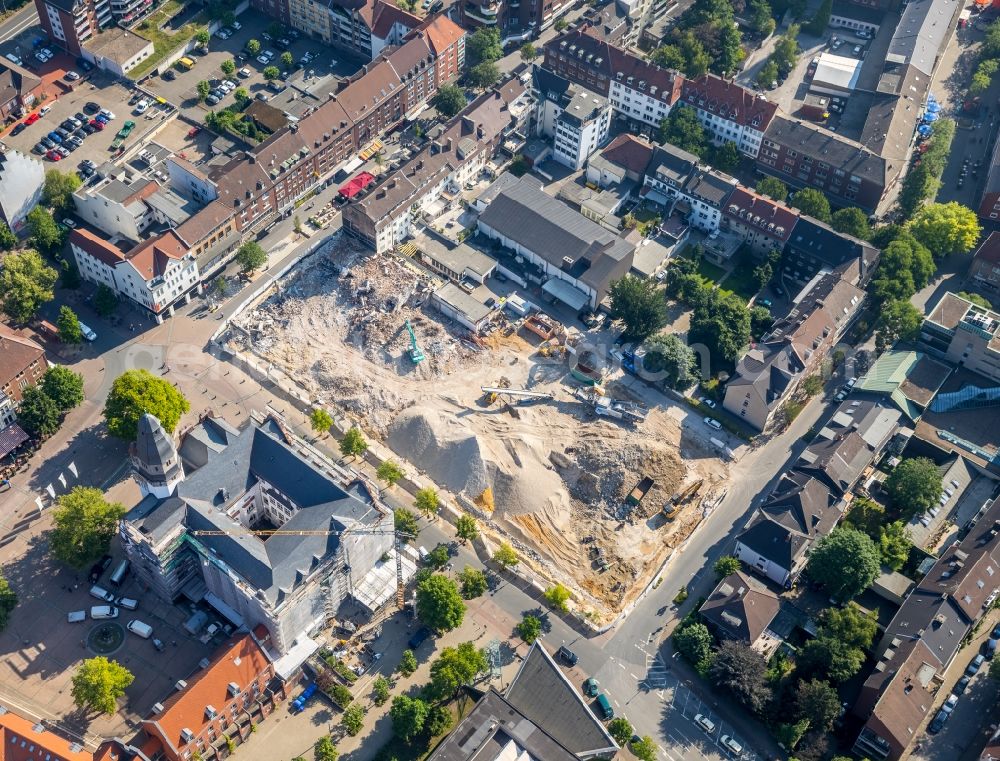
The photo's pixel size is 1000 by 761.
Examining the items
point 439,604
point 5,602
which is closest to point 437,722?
point 439,604

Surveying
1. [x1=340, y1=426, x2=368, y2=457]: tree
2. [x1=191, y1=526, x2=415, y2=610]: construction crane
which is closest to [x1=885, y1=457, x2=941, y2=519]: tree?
[x1=191, y1=526, x2=415, y2=610]: construction crane

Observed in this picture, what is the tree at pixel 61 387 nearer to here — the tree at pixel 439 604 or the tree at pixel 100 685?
the tree at pixel 100 685

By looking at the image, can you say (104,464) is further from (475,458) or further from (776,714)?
(776,714)

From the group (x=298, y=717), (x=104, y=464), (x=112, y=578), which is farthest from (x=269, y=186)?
(x=298, y=717)

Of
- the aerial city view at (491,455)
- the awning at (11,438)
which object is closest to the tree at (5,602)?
the aerial city view at (491,455)

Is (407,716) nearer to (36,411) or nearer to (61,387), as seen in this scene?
(36,411)

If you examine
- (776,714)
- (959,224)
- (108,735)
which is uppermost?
(959,224)
